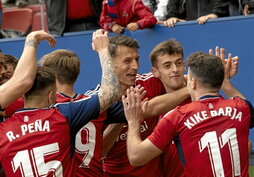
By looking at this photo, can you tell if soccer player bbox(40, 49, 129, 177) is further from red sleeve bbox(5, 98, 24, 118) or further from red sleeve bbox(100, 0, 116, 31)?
red sleeve bbox(100, 0, 116, 31)

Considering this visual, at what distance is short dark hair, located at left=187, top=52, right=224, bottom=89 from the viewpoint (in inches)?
175

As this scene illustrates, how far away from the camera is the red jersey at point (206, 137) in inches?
171

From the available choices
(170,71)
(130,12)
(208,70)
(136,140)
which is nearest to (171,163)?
(170,71)

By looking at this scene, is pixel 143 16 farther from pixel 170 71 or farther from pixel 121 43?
pixel 170 71

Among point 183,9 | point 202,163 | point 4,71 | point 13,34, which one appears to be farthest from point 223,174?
point 13,34

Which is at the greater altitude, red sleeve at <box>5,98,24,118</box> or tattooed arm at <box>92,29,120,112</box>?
tattooed arm at <box>92,29,120,112</box>

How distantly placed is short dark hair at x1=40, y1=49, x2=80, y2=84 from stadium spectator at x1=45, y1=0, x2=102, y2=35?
3816 millimetres

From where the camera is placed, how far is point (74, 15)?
8.80 meters

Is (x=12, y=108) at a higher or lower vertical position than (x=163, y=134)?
higher

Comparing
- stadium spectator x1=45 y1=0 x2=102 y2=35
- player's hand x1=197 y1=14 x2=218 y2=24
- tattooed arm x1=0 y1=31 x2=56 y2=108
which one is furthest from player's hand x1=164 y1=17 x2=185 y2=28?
tattooed arm x1=0 y1=31 x2=56 y2=108

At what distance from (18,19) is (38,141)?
24.6ft

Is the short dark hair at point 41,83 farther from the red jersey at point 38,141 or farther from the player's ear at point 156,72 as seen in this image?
the player's ear at point 156,72

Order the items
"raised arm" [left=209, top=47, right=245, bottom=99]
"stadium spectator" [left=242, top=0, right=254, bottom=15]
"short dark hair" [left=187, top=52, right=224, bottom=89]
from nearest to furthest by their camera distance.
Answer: "short dark hair" [left=187, top=52, right=224, bottom=89] → "raised arm" [left=209, top=47, right=245, bottom=99] → "stadium spectator" [left=242, top=0, right=254, bottom=15]

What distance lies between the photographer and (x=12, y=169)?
431 centimetres
